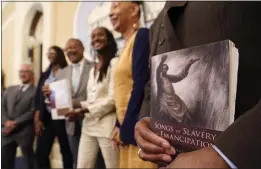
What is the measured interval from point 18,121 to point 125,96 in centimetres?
77

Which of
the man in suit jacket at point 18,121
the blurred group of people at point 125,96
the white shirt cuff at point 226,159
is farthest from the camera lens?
the man in suit jacket at point 18,121

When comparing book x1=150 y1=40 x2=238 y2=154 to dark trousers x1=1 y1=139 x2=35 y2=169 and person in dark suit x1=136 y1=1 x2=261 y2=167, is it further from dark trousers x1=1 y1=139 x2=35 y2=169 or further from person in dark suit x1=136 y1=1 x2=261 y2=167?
dark trousers x1=1 y1=139 x2=35 y2=169

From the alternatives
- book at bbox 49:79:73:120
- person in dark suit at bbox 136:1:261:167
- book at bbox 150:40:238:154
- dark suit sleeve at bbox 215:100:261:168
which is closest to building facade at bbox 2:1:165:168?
book at bbox 49:79:73:120

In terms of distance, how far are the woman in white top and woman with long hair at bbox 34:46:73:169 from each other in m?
0.30

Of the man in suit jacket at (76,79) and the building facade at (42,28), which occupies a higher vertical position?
the building facade at (42,28)

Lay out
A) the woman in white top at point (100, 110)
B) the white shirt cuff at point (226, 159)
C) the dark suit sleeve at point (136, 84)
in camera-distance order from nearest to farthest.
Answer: the white shirt cuff at point (226, 159), the dark suit sleeve at point (136, 84), the woman in white top at point (100, 110)

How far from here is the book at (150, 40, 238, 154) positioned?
29 cm

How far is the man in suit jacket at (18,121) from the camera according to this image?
130cm

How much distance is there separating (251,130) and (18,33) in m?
1.66

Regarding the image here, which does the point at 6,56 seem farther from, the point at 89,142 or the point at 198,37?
the point at 198,37

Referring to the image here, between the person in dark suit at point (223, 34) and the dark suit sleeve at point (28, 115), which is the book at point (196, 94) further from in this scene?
the dark suit sleeve at point (28, 115)

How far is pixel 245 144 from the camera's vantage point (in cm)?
21

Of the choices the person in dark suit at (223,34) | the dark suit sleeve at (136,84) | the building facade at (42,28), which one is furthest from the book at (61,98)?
the person in dark suit at (223,34)

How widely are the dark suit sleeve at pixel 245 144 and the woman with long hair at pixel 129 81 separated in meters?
0.58
